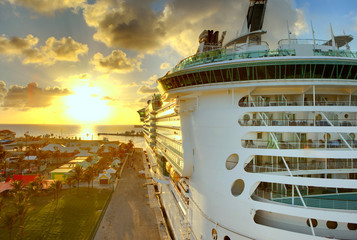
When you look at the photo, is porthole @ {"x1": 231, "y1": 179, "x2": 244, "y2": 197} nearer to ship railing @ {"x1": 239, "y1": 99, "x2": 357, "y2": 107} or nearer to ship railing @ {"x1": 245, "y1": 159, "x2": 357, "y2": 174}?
ship railing @ {"x1": 245, "y1": 159, "x2": 357, "y2": 174}

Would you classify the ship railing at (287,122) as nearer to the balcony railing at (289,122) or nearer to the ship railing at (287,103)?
the balcony railing at (289,122)

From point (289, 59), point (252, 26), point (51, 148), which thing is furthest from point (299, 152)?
point (51, 148)

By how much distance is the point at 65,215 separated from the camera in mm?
27969

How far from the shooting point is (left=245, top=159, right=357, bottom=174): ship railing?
41.5 feet

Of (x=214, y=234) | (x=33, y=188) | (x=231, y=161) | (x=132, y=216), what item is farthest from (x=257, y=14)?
(x=33, y=188)

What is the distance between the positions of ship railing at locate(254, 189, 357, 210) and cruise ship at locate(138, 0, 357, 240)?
0.16 feet

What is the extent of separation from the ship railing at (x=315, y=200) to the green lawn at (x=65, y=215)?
63.8ft

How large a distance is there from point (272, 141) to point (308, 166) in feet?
7.90

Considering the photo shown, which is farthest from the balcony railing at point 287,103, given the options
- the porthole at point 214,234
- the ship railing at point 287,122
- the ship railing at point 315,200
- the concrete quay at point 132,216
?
the concrete quay at point 132,216

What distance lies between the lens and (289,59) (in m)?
12.0

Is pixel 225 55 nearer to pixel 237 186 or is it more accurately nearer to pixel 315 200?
pixel 237 186

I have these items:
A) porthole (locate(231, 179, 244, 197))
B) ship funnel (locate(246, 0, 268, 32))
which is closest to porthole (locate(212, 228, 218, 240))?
porthole (locate(231, 179, 244, 197))

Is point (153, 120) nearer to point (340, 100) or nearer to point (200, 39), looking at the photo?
point (200, 39)

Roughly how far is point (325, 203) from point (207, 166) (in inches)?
257
